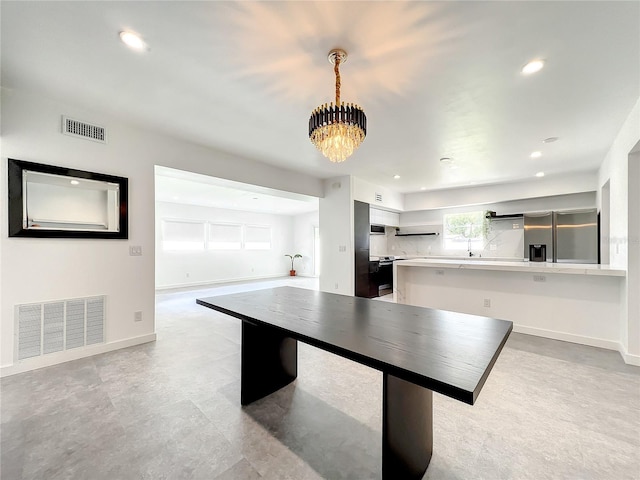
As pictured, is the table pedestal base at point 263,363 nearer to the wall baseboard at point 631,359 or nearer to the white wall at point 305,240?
the wall baseboard at point 631,359

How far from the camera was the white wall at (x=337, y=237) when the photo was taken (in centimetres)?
535

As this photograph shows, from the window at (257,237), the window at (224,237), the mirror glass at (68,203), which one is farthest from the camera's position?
the window at (257,237)

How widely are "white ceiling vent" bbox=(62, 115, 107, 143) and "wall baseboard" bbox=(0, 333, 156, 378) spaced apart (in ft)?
7.40

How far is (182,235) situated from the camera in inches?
312

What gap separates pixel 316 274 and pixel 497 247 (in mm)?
6188

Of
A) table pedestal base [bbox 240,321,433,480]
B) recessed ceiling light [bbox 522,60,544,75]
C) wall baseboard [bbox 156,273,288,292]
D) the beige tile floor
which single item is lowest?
wall baseboard [bbox 156,273,288,292]

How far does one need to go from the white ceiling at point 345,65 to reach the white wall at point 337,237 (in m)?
2.08

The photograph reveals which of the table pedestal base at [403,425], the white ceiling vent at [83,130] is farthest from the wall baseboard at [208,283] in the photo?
the table pedestal base at [403,425]

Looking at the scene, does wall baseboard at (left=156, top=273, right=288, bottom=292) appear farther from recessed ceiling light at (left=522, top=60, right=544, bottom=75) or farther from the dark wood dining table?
recessed ceiling light at (left=522, top=60, right=544, bottom=75)

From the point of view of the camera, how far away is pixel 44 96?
8.36 feet

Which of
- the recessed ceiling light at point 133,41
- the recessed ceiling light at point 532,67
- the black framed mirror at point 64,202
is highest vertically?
the recessed ceiling light at point 133,41

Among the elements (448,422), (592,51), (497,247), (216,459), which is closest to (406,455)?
(448,422)

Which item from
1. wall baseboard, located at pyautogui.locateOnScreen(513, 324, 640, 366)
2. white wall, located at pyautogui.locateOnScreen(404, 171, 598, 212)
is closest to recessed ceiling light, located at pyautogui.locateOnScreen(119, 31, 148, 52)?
wall baseboard, located at pyautogui.locateOnScreen(513, 324, 640, 366)

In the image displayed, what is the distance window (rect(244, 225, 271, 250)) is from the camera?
31.4ft
